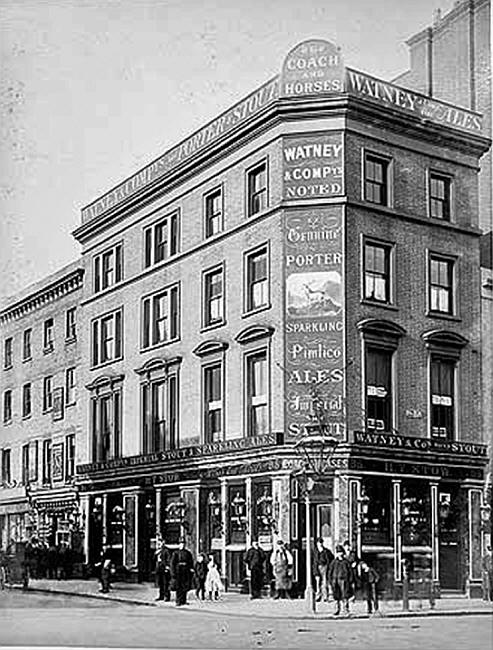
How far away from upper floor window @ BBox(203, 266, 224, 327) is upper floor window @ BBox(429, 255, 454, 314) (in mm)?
863

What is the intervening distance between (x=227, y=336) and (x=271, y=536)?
84 cm

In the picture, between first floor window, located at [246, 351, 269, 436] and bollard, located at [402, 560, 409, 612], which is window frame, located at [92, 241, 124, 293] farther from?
bollard, located at [402, 560, 409, 612]

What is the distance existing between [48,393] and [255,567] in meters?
1.33

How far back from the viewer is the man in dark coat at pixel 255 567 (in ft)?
17.7

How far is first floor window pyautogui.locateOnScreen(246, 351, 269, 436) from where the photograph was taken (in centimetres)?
548

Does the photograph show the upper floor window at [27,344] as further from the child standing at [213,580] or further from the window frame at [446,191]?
the window frame at [446,191]

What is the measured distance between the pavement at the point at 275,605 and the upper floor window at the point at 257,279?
1171 millimetres

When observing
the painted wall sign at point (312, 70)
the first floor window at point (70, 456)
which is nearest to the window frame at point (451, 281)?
the painted wall sign at point (312, 70)

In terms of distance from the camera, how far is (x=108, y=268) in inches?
238

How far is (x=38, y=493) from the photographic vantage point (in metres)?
6.12

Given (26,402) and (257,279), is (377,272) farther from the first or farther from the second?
(26,402)

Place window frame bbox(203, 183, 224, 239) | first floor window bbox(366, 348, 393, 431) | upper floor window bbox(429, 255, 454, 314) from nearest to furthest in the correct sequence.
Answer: first floor window bbox(366, 348, 393, 431), upper floor window bbox(429, 255, 454, 314), window frame bbox(203, 183, 224, 239)

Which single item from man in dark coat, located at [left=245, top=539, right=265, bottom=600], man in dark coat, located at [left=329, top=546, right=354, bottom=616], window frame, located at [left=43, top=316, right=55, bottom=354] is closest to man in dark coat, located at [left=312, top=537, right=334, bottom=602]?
man in dark coat, located at [left=329, top=546, right=354, bottom=616]

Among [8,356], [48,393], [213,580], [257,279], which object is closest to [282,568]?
[213,580]
